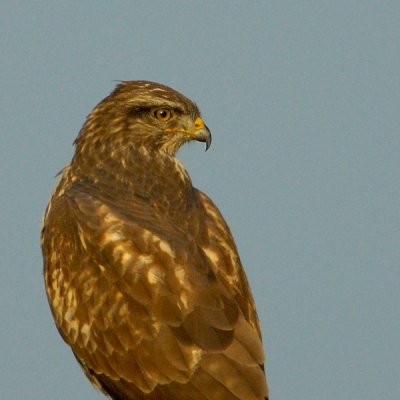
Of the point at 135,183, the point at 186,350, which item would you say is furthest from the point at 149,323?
the point at 135,183

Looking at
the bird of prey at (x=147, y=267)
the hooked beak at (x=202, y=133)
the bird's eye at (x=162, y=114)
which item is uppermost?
the bird's eye at (x=162, y=114)

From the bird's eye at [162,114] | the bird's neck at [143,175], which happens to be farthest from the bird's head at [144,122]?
the bird's neck at [143,175]

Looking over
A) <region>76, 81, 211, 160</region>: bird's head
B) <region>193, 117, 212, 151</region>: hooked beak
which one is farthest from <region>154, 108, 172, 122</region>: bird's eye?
<region>193, 117, 212, 151</region>: hooked beak

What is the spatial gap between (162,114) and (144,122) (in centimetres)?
18

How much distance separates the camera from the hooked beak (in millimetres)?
16141

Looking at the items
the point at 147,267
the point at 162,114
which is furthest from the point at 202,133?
the point at 147,267

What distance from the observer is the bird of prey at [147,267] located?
14.2 metres

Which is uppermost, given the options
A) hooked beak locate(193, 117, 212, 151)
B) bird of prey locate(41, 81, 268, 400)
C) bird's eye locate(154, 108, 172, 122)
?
bird's eye locate(154, 108, 172, 122)

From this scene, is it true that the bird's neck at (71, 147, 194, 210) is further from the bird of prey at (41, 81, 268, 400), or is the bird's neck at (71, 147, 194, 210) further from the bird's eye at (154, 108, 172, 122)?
the bird's eye at (154, 108, 172, 122)

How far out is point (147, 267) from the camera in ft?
47.4

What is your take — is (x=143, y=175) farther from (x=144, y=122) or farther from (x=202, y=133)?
(x=202, y=133)

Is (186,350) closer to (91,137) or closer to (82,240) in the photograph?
(82,240)

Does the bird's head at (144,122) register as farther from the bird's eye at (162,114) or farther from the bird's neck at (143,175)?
the bird's neck at (143,175)

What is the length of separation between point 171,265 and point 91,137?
210 centimetres
